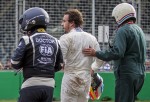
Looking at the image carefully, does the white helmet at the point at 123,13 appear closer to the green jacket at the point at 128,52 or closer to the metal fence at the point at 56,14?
the green jacket at the point at 128,52

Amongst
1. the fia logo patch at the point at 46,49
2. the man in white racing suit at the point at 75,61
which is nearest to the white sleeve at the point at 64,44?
the man in white racing suit at the point at 75,61

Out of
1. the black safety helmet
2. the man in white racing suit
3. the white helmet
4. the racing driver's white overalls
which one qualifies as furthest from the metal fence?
the black safety helmet

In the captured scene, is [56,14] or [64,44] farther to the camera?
[56,14]

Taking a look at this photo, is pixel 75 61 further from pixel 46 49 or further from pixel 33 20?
pixel 33 20

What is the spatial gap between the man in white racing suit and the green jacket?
33.3 inches

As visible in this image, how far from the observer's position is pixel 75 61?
8422mm

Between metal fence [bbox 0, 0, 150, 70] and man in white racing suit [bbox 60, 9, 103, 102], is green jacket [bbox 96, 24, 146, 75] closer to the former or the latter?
man in white racing suit [bbox 60, 9, 103, 102]

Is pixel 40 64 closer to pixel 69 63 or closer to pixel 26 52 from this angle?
pixel 26 52

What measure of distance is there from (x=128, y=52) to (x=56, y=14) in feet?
25.3

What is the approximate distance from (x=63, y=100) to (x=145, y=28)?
746 cm

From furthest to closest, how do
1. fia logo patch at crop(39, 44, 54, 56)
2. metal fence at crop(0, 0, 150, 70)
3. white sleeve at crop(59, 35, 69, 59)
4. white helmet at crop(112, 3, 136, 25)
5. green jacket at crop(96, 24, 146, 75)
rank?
1. metal fence at crop(0, 0, 150, 70)
2. white sleeve at crop(59, 35, 69, 59)
3. white helmet at crop(112, 3, 136, 25)
4. green jacket at crop(96, 24, 146, 75)
5. fia logo patch at crop(39, 44, 54, 56)

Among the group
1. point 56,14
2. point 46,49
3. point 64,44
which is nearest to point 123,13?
point 64,44

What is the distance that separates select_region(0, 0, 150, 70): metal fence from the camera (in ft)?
48.8

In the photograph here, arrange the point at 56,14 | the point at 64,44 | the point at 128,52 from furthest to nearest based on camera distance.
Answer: the point at 56,14 < the point at 64,44 < the point at 128,52
